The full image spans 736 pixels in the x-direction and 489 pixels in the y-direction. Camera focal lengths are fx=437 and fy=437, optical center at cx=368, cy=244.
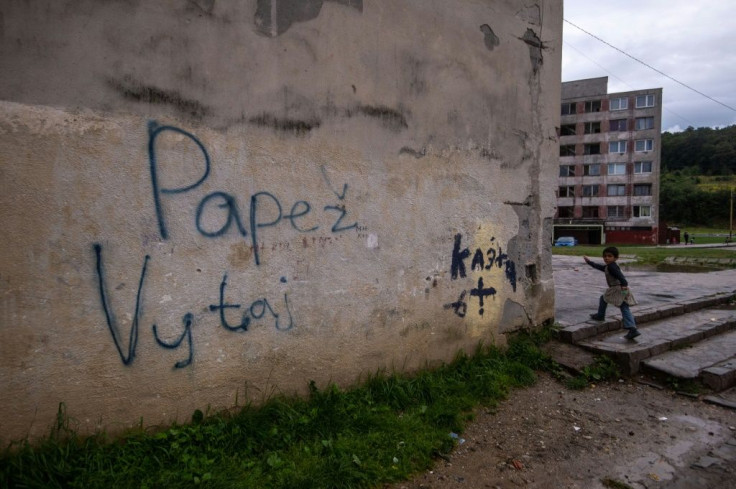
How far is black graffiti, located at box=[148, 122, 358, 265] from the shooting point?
299 centimetres

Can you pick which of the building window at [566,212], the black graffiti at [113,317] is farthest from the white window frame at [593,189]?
the black graffiti at [113,317]

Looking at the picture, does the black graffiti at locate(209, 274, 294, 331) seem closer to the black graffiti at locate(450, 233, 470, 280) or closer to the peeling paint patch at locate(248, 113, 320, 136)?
the peeling paint patch at locate(248, 113, 320, 136)

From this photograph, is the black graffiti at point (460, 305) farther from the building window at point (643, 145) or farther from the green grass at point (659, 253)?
the building window at point (643, 145)

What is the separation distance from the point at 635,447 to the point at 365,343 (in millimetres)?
2335

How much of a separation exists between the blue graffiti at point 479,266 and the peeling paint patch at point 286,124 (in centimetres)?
199

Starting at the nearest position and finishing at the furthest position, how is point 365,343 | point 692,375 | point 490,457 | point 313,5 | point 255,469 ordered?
point 255,469, point 490,457, point 313,5, point 365,343, point 692,375

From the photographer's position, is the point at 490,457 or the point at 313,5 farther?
the point at 313,5

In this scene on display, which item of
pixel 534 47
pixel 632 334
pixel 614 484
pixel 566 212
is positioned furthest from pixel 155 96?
pixel 566 212

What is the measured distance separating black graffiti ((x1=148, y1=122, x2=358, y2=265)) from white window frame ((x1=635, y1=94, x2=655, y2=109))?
58.0 metres

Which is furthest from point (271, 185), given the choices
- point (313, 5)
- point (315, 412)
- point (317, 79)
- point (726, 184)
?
point (726, 184)

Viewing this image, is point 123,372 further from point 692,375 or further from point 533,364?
point 692,375

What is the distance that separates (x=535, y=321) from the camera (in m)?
5.50

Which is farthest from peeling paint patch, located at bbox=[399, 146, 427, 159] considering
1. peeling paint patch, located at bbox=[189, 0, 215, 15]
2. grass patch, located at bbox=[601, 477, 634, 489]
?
grass patch, located at bbox=[601, 477, 634, 489]

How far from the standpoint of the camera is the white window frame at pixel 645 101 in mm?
49375
